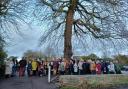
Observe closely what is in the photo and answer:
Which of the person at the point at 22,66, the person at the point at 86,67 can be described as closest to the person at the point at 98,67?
the person at the point at 86,67

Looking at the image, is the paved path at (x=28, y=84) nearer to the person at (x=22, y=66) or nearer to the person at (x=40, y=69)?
the person at (x=40, y=69)

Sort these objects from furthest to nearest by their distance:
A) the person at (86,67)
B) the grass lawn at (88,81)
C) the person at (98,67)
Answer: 1. the person at (98,67)
2. the person at (86,67)
3. the grass lawn at (88,81)

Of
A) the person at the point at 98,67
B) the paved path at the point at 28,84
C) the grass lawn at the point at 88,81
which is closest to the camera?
the paved path at the point at 28,84

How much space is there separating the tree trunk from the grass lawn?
959 cm

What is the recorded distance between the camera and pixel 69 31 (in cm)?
4012

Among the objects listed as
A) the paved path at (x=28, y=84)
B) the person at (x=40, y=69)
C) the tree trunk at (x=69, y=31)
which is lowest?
the paved path at (x=28, y=84)

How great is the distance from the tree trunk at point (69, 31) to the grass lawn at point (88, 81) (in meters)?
9.59

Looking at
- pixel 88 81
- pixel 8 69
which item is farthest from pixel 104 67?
pixel 8 69

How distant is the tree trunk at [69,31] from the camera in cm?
3980

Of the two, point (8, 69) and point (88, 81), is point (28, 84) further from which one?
point (8, 69)

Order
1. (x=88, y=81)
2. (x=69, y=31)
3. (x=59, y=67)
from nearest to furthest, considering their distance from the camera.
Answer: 1. (x=88, y=81)
2. (x=59, y=67)
3. (x=69, y=31)

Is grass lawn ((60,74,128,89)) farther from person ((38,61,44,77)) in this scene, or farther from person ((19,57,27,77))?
person ((19,57,27,77))

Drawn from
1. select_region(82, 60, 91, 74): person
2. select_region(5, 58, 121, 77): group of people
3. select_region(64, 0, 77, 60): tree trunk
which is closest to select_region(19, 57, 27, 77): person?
select_region(5, 58, 121, 77): group of people

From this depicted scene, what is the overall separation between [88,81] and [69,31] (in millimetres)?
12122
